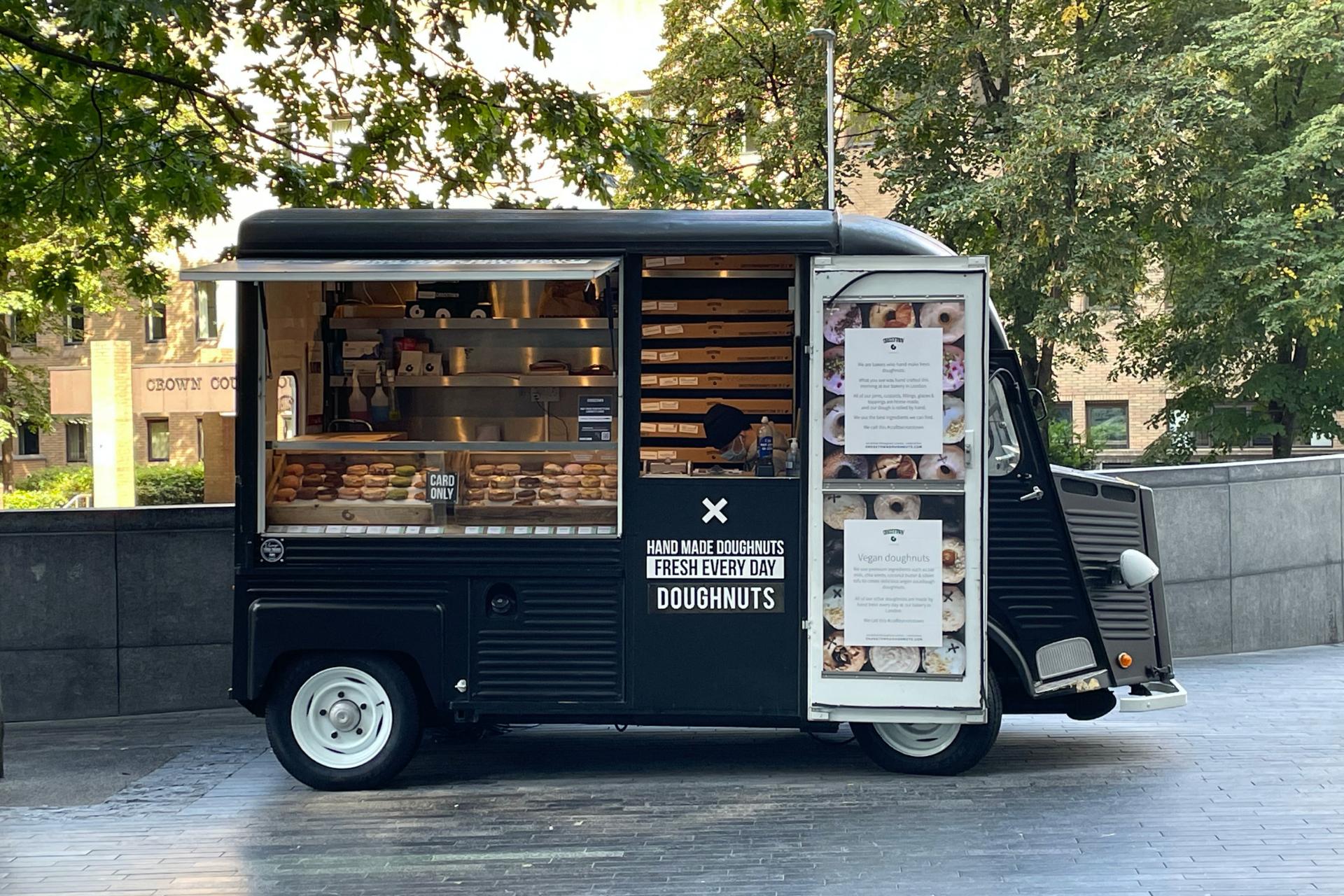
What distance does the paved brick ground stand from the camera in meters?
5.86

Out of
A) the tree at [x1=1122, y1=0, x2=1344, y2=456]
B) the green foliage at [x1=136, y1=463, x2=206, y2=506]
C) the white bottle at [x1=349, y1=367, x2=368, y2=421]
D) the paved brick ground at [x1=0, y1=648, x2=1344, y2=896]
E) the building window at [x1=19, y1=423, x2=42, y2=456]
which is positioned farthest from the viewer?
the building window at [x1=19, y1=423, x2=42, y2=456]

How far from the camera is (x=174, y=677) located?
9.88 meters

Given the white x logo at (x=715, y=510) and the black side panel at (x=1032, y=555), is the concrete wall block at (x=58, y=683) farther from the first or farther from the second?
the black side panel at (x=1032, y=555)

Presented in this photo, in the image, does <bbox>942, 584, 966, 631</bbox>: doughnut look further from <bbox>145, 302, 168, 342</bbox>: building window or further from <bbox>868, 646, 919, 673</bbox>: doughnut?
<bbox>145, 302, 168, 342</bbox>: building window

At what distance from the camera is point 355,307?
8.39 m

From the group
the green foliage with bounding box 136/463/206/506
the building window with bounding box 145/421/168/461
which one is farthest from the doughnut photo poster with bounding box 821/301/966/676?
the building window with bounding box 145/421/168/461

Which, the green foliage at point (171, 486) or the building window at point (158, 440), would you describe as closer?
the green foliage at point (171, 486)

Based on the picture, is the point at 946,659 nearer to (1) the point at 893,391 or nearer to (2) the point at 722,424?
(1) the point at 893,391

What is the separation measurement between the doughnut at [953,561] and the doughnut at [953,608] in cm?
4

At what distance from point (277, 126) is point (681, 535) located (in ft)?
23.7

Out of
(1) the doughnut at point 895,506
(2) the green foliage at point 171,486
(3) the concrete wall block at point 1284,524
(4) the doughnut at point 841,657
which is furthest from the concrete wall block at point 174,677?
(2) the green foliage at point 171,486

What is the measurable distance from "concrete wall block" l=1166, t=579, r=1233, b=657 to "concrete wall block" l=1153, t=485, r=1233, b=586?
0.09m

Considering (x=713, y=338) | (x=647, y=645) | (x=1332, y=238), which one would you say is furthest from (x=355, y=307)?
(x=1332, y=238)

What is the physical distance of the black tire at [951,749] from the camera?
24.2 feet
